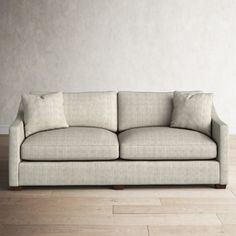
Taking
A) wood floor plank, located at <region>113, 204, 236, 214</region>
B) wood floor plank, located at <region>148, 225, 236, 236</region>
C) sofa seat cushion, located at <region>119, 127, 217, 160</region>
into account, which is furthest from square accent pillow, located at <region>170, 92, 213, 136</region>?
wood floor plank, located at <region>148, 225, 236, 236</region>

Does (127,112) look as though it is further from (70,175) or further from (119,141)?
(70,175)

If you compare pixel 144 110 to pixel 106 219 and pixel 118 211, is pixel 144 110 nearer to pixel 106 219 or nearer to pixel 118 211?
pixel 118 211

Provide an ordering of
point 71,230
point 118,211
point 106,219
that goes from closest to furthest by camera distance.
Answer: point 71,230, point 106,219, point 118,211

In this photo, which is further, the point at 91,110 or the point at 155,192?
the point at 91,110

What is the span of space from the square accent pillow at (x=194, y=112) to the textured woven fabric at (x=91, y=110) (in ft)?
2.00

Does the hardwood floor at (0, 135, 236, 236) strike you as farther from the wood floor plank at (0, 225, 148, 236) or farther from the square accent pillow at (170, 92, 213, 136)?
the square accent pillow at (170, 92, 213, 136)

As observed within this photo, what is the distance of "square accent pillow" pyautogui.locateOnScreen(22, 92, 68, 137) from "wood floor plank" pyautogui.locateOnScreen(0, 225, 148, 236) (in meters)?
1.22

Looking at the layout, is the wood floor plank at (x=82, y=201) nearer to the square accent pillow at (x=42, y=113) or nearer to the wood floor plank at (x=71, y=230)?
the wood floor plank at (x=71, y=230)

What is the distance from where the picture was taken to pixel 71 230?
2.82 meters

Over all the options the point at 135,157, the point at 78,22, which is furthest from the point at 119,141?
the point at 78,22

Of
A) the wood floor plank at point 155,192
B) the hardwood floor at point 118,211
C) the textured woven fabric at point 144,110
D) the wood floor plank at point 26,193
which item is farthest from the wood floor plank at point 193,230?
the textured woven fabric at point 144,110

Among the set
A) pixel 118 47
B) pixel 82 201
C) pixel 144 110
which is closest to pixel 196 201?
pixel 82 201

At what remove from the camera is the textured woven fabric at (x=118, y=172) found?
3.64 m

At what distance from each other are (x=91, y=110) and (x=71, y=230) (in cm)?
164
